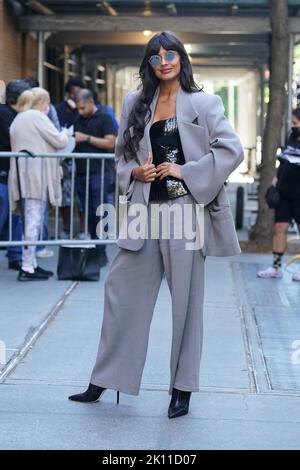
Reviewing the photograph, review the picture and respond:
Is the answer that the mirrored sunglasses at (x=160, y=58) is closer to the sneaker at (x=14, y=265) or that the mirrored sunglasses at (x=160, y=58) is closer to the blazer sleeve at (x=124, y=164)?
the blazer sleeve at (x=124, y=164)

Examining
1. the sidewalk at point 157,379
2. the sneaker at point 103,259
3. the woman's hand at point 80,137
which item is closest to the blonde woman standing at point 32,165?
the sidewalk at point 157,379

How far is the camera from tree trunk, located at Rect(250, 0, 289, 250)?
12.1 m

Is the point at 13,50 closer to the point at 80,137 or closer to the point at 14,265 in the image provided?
the point at 80,137

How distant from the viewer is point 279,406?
221 inches

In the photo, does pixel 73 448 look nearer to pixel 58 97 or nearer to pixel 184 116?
pixel 184 116

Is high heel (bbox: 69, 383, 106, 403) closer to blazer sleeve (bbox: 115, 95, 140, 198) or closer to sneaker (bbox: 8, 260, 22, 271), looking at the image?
blazer sleeve (bbox: 115, 95, 140, 198)

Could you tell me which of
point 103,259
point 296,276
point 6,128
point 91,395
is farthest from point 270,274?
point 91,395

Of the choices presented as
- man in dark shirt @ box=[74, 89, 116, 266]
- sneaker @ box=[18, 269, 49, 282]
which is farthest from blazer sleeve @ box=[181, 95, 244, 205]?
man in dark shirt @ box=[74, 89, 116, 266]

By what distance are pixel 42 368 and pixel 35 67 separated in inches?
342

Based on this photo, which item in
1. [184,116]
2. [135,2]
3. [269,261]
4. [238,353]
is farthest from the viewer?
[135,2]

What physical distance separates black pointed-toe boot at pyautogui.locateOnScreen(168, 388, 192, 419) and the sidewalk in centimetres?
4

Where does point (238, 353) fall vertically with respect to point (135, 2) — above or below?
below

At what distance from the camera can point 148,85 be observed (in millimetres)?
5355

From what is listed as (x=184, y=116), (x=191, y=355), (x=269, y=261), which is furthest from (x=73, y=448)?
(x=269, y=261)
